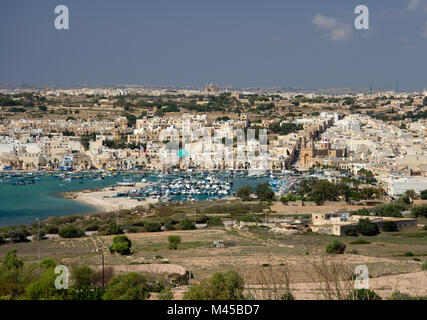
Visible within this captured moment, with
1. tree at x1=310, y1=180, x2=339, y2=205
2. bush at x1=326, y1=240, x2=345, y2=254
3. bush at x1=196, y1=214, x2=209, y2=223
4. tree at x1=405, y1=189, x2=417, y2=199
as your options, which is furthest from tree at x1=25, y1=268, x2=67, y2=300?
tree at x1=405, y1=189, x2=417, y2=199

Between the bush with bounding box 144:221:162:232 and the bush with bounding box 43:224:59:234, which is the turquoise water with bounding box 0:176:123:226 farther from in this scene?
the bush with bounding box 144:221:162:232

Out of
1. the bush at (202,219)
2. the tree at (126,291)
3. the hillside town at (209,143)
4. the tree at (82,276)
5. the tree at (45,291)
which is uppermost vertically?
the hillside town at (209,143)

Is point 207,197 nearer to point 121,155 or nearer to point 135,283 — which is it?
point 121,155

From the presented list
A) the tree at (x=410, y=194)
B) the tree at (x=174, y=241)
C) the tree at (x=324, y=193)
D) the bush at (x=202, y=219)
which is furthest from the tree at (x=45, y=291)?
the tree at (x=410, y=194)

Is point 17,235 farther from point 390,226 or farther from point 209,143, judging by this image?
point 209,143

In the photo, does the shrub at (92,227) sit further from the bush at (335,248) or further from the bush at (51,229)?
the bush at (335,248)
